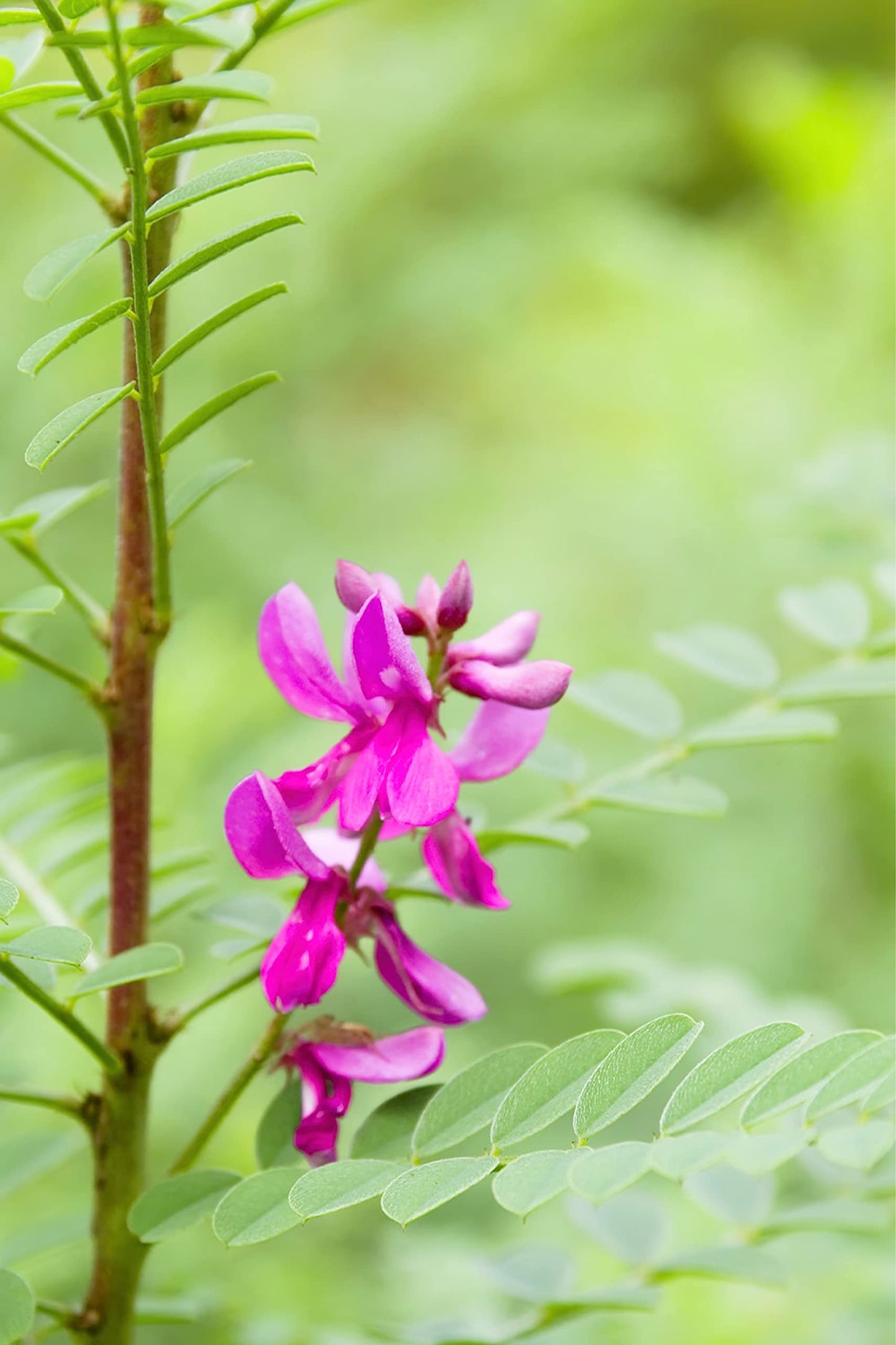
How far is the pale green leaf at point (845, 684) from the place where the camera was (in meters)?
0.69

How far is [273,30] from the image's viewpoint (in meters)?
0.52

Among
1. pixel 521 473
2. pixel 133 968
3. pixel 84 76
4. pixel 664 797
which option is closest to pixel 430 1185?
pixel 133 968

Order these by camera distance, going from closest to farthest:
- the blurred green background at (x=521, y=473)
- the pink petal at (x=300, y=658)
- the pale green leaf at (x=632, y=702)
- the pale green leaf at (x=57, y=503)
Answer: the pink petal at (x=300, y=658) → the pale green leaf at (x=57, y=503) → the pale green leaf at (x=632, y=702) → the blurred green background at (x=521, y=473)

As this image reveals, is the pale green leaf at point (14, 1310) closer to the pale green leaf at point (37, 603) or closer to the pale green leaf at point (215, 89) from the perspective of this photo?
the pale green leaf at point (37, 603)

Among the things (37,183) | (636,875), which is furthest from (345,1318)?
(37,183)

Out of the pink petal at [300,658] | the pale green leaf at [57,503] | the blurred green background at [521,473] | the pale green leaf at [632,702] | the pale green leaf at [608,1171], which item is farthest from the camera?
the blurred green background at [521,473]

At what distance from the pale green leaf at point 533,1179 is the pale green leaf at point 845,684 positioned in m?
0.33

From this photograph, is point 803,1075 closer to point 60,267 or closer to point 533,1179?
point 533,1179

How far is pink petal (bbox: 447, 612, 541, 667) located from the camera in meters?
0.51

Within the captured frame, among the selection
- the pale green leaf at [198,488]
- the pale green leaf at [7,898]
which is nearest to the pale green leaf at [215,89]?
the pale green leaf at [198,488]

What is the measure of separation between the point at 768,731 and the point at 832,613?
16 centimetres

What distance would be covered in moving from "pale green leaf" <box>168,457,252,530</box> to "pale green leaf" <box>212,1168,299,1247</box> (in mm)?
235

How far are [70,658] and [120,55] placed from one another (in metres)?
1.54

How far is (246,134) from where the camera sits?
466 millimetres
